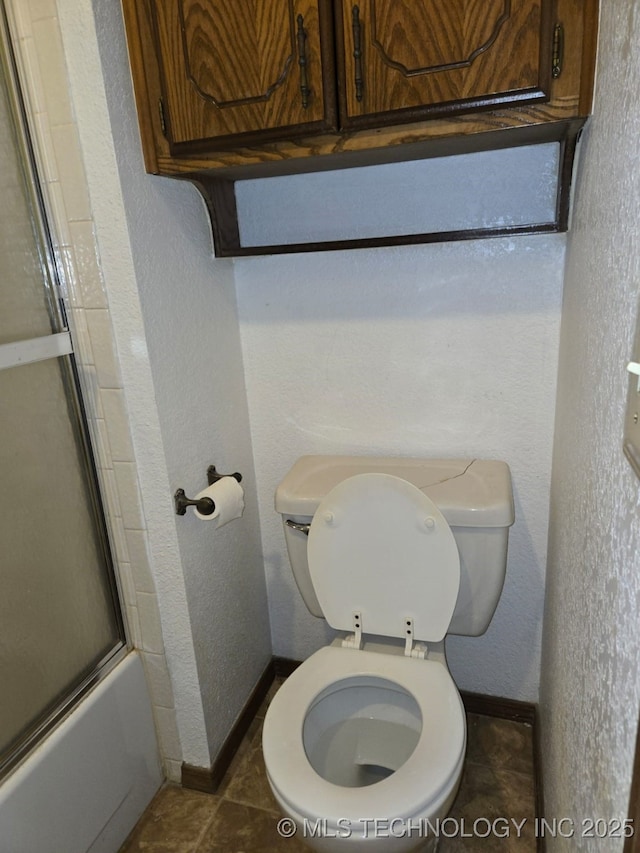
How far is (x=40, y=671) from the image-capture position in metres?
1.20

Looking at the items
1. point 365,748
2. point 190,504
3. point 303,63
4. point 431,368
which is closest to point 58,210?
point 303,63

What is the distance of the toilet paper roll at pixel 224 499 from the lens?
4.30 ft

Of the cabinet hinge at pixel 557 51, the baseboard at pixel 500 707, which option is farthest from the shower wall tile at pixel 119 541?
the cabinet hinge at pixel 557 51

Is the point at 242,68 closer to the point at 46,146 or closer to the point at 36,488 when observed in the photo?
the point at 46,146

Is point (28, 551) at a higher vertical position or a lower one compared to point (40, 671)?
higher

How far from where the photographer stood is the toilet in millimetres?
1239

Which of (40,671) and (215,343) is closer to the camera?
(40,671)

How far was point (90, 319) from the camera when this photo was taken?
3.90 ft

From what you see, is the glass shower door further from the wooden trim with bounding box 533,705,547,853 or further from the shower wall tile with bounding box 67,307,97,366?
the wooden trim with bounding box 533,705,547,853

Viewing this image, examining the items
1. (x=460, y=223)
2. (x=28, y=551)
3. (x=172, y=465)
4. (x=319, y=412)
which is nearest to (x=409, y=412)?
(x=319, y=412)

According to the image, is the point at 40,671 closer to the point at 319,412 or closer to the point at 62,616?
the point at 62,616

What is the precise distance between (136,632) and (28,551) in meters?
0.39

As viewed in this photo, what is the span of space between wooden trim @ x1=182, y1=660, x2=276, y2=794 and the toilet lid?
0.52 m

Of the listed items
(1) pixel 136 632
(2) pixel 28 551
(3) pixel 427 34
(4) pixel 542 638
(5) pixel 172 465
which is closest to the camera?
(3) pixel 427 34
